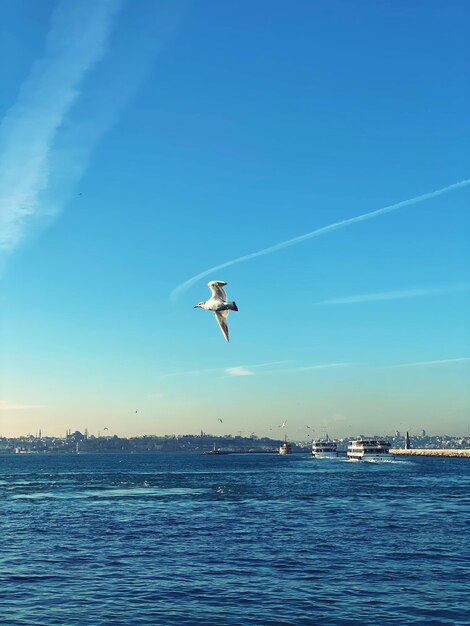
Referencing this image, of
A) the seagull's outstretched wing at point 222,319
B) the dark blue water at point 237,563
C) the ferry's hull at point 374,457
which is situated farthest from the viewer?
the ferry's hull at point 374,457

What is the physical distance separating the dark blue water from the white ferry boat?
115452mm

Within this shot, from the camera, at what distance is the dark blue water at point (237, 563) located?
91.8ft

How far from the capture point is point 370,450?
187750 mm

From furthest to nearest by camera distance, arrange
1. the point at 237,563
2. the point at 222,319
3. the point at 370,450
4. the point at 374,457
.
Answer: the point at 370,450 < the point at 374,457 < the point at 237,563 < the point at 222,319

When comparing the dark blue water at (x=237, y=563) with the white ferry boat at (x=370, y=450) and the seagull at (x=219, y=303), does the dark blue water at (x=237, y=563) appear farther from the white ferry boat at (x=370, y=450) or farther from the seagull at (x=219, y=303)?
the white ferry boat at (x=370, y=450)

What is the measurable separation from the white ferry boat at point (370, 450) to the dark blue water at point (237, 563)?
11545 centimetres

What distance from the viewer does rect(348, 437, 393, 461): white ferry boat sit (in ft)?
603

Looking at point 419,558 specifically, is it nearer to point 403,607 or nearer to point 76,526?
point 403,607

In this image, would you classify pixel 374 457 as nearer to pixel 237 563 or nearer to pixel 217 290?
pixel 237 563

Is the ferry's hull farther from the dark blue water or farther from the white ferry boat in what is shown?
the dark blue water

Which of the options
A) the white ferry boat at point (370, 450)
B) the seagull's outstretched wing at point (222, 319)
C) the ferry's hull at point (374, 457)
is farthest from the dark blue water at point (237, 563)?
the white ferry boat at point (370, 450)

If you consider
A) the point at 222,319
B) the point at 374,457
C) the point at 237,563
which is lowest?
the point at 374,457

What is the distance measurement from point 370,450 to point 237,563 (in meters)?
157

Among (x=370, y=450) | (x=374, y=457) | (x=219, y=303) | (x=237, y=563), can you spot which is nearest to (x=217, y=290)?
(x=219, y=303)
